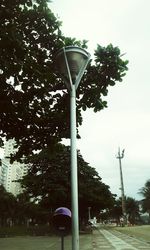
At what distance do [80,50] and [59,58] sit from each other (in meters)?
0.45

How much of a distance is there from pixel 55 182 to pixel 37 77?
2789cm

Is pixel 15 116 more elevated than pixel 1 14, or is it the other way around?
pixel 1 14

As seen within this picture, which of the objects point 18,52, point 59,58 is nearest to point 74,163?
point 59,58

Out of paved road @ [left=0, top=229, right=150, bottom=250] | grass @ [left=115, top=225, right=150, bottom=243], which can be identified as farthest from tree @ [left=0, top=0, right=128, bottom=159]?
grass @ [left=115, top=225, right=150, bottom=243]

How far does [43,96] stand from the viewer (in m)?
11.3

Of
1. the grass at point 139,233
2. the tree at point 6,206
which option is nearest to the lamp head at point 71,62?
the grass at point 139,233

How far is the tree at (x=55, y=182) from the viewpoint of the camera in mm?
36719

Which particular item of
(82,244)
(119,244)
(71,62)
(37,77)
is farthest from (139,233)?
(71,62)

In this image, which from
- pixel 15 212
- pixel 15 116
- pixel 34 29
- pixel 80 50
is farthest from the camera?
pixel 15 212

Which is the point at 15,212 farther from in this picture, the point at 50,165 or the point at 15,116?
the point at 15,116

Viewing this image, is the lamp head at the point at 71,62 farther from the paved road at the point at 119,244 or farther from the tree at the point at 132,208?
the tree at the point at 132,208

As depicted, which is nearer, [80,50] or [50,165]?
[80,50]

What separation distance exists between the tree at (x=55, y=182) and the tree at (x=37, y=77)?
72.7 ft

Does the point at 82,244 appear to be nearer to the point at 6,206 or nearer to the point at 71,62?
the point at 71,62
